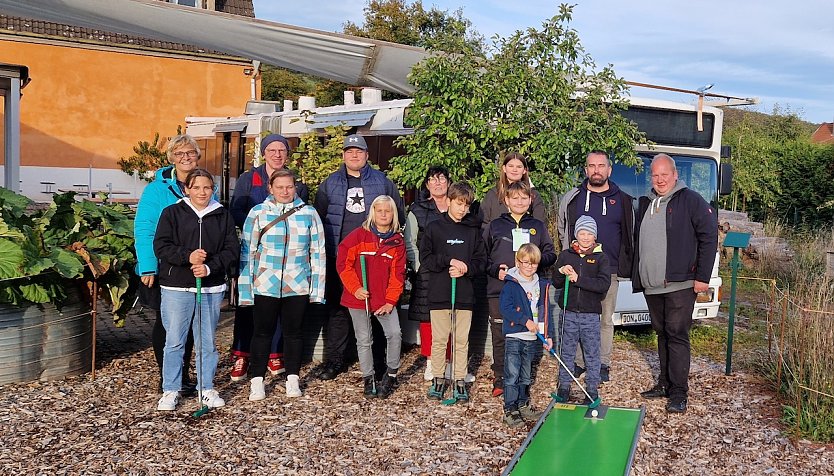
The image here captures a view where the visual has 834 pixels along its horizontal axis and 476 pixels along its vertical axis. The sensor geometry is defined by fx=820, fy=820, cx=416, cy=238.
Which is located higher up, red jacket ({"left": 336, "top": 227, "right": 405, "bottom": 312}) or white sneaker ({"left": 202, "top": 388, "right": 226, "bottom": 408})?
red jacket ({"left": 336, "top": 227, "right": 405, "bottom": 312})

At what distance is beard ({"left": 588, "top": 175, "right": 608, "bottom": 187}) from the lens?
6281 millimetres

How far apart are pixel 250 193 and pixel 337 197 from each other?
0.71 meters

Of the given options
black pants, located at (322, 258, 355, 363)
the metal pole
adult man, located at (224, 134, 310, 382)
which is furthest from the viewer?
the metal pole

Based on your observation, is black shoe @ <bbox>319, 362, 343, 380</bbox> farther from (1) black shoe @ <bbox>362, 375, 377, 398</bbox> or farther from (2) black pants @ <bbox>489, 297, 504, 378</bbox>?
(2) black pants @ <bbox>489, 297, 504, 378</bbox>

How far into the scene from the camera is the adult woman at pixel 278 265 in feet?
19.8

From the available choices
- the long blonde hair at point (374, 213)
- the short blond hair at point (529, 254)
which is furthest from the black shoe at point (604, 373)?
the long blonde hair at point (374, 213)

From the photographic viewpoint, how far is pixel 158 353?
6.20 meters

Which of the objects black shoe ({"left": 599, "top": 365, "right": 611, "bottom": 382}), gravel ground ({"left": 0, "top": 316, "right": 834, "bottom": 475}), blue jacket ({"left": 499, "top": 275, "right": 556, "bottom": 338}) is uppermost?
blue jacket ({"left": 499, "top": 275, "right": 556, "bottom": 338})

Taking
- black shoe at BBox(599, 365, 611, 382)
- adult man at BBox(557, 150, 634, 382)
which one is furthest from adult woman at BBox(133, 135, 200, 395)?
black shoe at BBox(599, 365, 611, 382)

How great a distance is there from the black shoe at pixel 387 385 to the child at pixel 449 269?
346 millimetres

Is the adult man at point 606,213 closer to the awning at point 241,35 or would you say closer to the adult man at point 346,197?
the adult man at point 346,197

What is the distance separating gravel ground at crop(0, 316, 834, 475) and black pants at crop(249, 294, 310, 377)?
0.27 metres

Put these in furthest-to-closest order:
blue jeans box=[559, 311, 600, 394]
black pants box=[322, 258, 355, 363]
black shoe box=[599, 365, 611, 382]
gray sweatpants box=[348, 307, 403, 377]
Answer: black pants box=[322, 258, 355, 363]
black shoe box=[599, 365, 611, 382]
gray sweatpants box=[348, 307, 403, 377]
blue jeans box=[559, 311, 600, 394]

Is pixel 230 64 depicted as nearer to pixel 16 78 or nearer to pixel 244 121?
pixel 244 121
